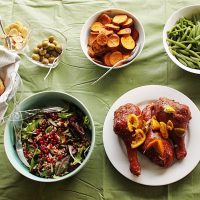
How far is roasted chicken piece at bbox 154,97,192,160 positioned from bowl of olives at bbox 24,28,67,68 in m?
0.35

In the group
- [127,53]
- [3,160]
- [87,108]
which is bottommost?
[3,160]

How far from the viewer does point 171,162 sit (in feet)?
3.71

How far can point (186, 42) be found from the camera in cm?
123

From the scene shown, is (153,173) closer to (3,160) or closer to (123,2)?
(3,160)

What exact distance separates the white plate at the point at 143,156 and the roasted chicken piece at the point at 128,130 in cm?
3

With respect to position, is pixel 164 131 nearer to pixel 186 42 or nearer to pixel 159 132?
pixel 159 132

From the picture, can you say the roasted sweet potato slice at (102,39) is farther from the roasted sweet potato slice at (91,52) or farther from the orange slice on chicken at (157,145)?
the orange slice on chicken at (157,145)

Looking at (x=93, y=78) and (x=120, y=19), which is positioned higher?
(x=120, y=19)

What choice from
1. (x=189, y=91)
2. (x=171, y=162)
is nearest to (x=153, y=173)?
(x=171, y=162)

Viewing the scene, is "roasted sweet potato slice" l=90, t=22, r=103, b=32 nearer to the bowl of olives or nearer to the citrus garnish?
the bowl of olives

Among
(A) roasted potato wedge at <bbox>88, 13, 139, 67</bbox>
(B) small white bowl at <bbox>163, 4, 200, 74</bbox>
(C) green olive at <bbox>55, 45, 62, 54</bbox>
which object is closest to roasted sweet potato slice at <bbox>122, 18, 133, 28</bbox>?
(A) roasted potato wedge at <bbox>88, 13, 139, 67</bbox>

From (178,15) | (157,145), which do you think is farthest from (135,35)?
(157,145)

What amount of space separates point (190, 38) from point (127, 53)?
188 mm

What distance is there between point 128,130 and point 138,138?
36 mm
